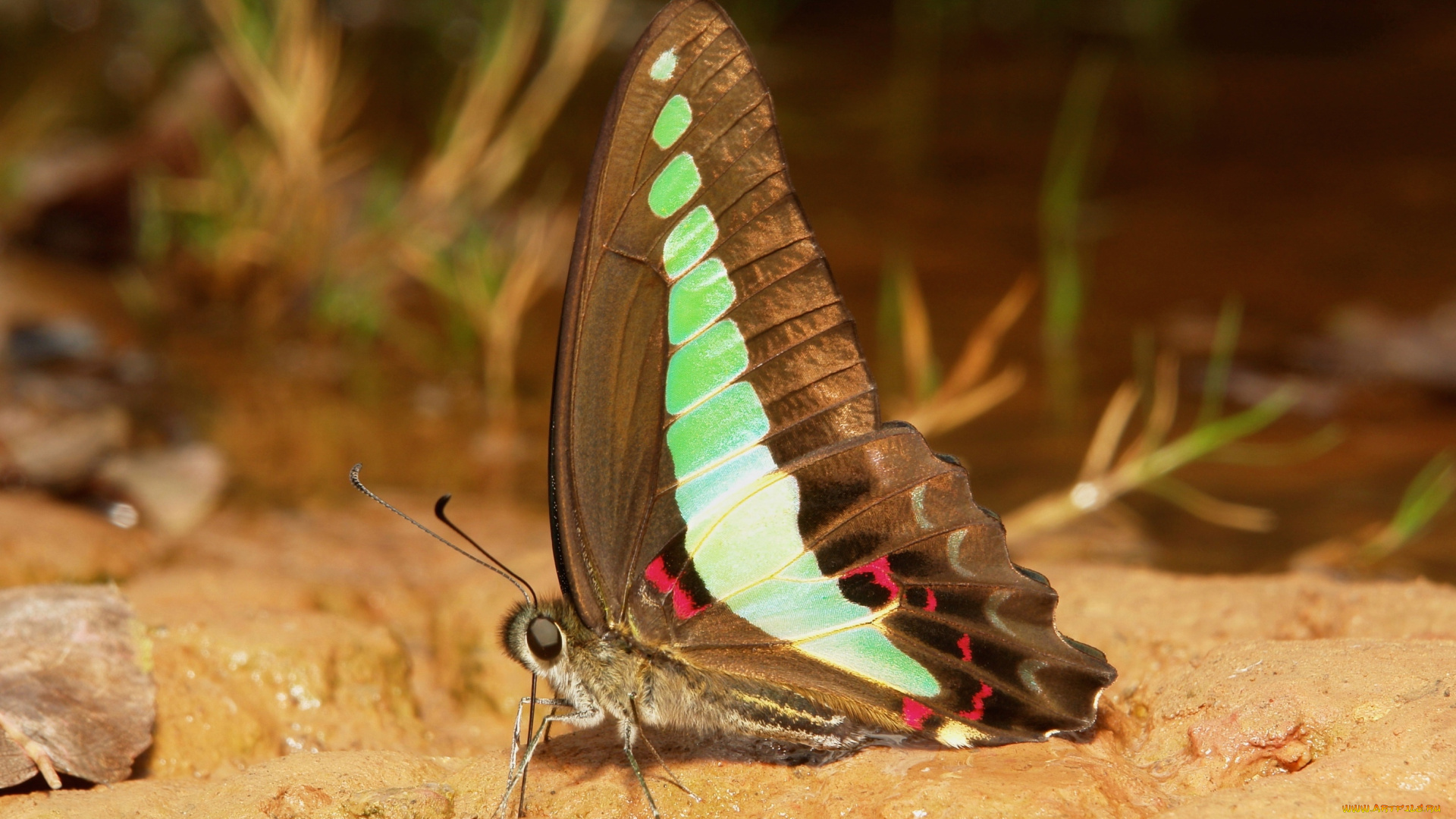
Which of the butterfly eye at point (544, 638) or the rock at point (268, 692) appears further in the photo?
the rock at point (268, 692)

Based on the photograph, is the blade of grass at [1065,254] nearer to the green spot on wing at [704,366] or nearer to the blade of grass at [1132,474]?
the blade of grass at [1132,474]

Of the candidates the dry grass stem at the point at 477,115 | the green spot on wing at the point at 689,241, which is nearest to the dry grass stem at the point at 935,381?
the green spot on wing at the point at 689,241

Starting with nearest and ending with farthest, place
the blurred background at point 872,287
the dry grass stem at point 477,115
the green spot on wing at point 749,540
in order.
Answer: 1. the green spot on wing at point 749,540
2. the blurred background at point 872,287
3. the dry grass stem at point 477,115

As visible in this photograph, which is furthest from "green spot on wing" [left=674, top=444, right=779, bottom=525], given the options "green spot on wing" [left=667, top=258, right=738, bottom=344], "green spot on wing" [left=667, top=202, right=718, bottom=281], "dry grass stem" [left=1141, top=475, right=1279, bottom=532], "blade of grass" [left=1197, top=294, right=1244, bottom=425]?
"dry grass stem" [left=1141, top=475, right=1279, bottom=532]

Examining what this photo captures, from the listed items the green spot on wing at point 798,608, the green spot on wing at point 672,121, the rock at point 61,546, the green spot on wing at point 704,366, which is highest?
the green spot on wing at point 672,121

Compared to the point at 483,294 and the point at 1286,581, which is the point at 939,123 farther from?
the point at 1286,581

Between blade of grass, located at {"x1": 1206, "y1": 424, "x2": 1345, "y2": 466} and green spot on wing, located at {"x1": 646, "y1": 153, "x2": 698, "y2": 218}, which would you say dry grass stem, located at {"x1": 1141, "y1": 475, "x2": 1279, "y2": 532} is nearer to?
blade of grass, located at {"x1": 1206, "y1": 424, "x2": 1345, "y2": 466}

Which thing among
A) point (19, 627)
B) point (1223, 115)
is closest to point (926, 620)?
point (19, 627)
